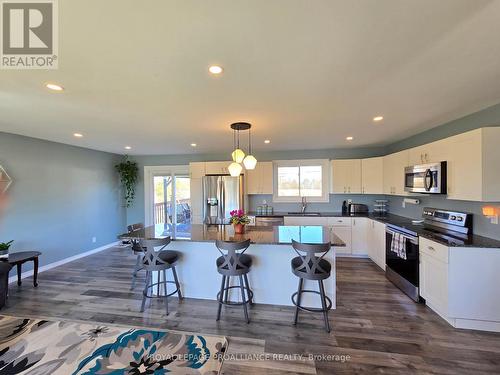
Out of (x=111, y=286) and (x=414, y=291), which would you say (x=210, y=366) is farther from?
(x=414, y=291)

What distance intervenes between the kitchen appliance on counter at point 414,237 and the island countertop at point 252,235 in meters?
1.10

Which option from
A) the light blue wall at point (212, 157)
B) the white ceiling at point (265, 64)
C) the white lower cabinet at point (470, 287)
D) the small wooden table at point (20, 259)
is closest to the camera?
the white ceiling at point (265, 64)

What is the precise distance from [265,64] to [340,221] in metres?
3.99

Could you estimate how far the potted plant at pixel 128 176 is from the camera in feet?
19.9

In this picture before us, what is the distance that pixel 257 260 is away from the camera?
3.02m

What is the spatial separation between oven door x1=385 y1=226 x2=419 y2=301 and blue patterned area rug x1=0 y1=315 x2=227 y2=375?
2.64 meters

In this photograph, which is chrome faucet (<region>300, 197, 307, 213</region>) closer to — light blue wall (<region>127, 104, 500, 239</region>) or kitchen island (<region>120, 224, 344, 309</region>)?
light blue wall (<region>127, 104, 500, 239</region>)

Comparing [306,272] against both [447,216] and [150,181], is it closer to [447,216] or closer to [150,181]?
[447,216]

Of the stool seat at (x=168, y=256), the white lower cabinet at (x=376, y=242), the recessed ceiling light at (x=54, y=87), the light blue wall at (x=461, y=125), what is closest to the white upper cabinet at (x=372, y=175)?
the light blue wall at (x=461, y=125)

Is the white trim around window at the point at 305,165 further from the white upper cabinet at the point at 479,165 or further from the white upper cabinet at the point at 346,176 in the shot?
the white upper cabinet at the point at 479,165

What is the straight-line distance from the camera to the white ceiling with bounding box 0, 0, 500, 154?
1.20 meters

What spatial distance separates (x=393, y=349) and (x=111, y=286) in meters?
3.91

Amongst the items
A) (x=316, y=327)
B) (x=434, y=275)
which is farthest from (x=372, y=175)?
(x=316, y=327)

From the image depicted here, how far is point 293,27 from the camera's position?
4.26 ft
